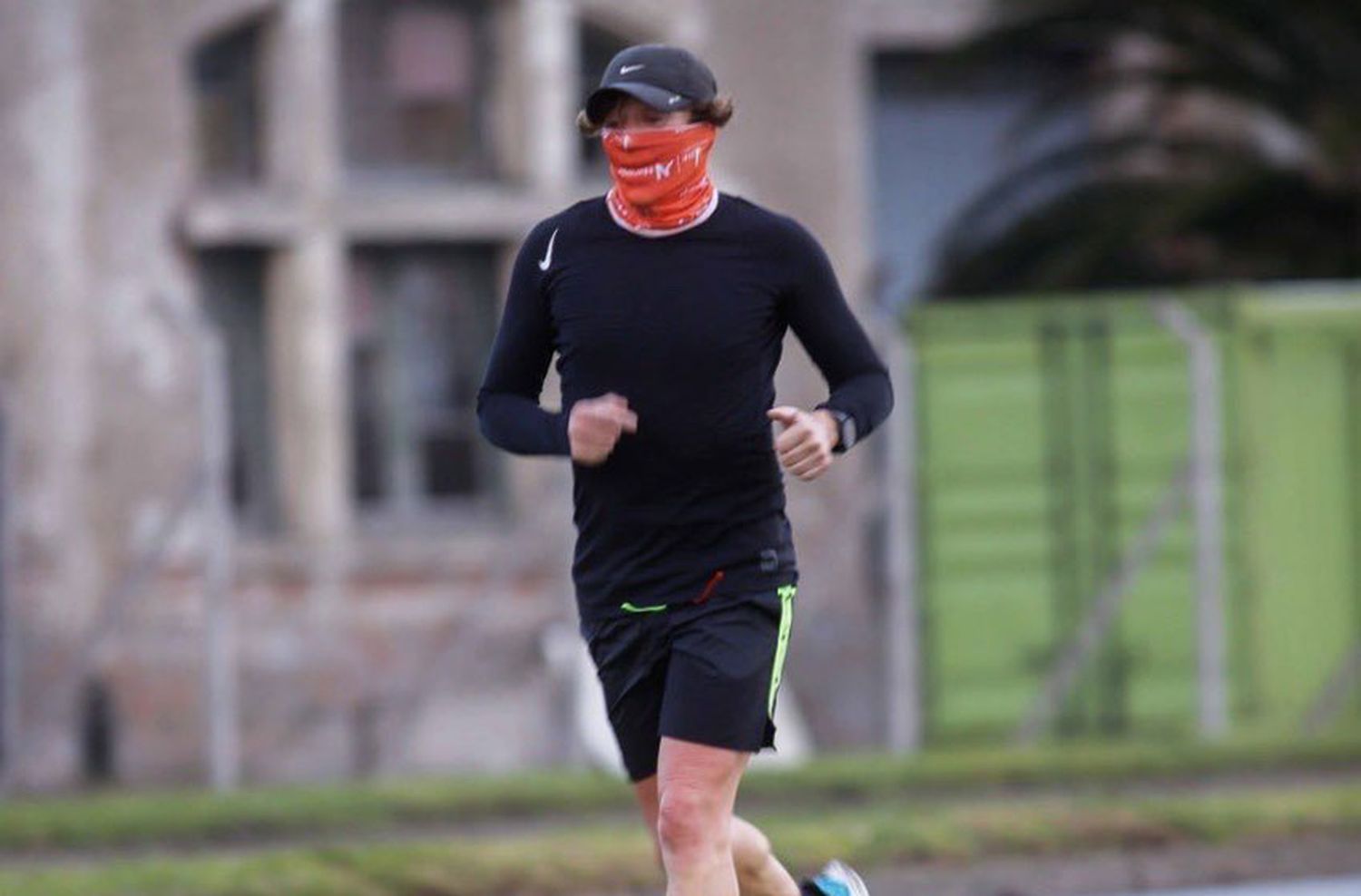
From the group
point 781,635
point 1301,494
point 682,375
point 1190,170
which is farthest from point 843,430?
point 1190,170

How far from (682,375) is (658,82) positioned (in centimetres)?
53

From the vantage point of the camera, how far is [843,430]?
5.70 meters

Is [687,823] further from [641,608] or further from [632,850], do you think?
[632,850]

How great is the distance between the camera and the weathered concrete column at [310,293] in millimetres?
18781

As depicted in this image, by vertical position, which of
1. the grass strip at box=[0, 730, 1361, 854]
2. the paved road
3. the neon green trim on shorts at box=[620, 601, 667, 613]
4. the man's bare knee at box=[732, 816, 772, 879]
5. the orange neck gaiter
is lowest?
the grass strip at box=[0, 730, 1361, 854]

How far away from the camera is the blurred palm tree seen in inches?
706

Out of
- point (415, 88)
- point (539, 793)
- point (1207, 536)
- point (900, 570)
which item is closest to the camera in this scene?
point (539, 793)

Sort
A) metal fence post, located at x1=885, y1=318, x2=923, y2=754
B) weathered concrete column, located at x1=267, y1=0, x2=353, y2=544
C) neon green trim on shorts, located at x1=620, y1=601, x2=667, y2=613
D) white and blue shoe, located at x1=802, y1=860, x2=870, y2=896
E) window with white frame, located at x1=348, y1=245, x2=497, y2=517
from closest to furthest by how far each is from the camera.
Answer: neon green trim on shorts, located at x1=620, y1=601, x2=667, y2=613 < white and blue shoe, located at x1=802, y1=860, x2=870, y2=896 < metal fence post, located at x1=885, y1=318, x2=923, y2=754 < weathered concrete column, located at x1=267, y1=0, x2=353, y2=544 < window with white frame, located at x1=348, y1=245, x2=497, y2=517

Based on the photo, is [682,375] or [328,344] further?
[328,344]

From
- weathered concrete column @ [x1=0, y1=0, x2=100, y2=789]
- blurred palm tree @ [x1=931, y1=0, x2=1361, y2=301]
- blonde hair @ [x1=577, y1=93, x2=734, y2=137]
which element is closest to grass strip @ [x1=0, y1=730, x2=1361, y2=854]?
weathered concrete column @ [x1=0, y1=0, x2=100, y2=789]

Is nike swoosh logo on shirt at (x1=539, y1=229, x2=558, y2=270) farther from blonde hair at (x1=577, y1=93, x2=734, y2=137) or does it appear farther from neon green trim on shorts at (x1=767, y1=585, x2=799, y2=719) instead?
neon green trim on shorts at (x1=767, y1=585, x2=799, y2=719)

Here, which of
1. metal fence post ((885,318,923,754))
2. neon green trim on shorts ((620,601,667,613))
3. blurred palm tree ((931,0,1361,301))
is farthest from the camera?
blurred palm tree ((931,0,1361,301))

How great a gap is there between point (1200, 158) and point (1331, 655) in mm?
3920

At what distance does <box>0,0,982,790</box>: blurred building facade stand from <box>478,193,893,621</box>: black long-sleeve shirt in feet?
36.7
